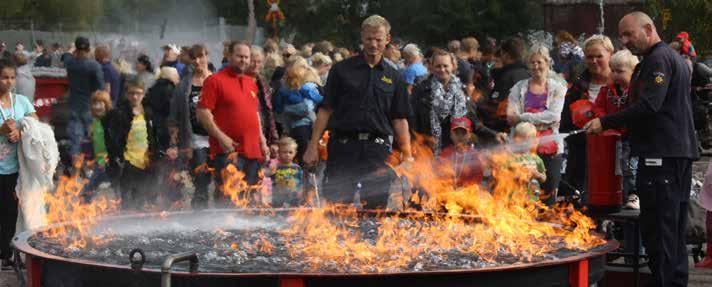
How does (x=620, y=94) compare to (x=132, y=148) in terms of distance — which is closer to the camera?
(x=620, y=94)

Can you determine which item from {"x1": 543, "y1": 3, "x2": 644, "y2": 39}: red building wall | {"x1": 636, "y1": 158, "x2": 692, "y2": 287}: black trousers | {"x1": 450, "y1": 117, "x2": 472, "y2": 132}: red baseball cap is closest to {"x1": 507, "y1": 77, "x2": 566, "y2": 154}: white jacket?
{"x1": 450, "y1": 117, "x2": 472, "y2": 132}: red baseball cap

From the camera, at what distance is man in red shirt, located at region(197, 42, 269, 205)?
10492mm

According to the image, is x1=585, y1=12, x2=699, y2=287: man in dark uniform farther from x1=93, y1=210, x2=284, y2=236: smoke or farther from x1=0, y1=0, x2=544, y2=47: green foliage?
x1=0, y1=0, x2=544, y2=47: green foliage

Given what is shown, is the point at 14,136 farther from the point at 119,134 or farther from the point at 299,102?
the point at 299,102

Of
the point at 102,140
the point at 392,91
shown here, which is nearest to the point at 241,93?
the point at 392,91

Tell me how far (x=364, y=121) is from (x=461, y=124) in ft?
8.90

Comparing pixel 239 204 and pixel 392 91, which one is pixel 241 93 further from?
pixel 392 91

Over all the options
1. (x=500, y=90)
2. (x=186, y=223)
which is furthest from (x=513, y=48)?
(x=186, y=223)

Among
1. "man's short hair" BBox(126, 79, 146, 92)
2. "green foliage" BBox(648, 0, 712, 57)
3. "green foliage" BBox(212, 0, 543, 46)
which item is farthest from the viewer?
"green foliage" BBox(212, 0, 543, 46)

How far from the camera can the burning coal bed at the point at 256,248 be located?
19.8ft

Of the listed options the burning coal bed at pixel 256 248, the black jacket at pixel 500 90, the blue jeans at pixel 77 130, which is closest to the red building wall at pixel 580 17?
the blue jeans at pixel 77 130

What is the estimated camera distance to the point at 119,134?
12.8 meters

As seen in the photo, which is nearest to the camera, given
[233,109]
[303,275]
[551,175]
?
[303,275]

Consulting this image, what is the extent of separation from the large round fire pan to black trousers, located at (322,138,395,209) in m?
3.03
